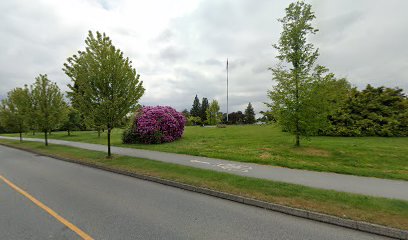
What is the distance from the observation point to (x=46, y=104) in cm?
1836

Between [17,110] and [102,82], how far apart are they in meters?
19.0

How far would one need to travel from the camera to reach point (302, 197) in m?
5.45

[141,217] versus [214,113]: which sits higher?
[214,113]

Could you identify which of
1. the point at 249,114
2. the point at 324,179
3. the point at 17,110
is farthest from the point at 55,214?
the point at 249,114

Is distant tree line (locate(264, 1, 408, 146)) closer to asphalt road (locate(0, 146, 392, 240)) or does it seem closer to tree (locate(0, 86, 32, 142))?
asphalt road (locate(0, 146, 392, 240))

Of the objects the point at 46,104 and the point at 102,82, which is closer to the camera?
the point at 102,82

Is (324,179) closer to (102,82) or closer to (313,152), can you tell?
(313,152)

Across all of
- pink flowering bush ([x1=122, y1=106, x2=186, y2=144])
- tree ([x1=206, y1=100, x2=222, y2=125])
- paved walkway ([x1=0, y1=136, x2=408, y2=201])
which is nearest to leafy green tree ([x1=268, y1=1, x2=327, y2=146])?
paved walkway ([x1=0, y1=136, x2=408, y2=201])

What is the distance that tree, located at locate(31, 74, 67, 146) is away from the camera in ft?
59.1

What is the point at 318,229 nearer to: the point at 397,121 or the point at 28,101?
the point at 397,121

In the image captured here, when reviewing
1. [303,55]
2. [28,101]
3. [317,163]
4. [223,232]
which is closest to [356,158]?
[317,163]

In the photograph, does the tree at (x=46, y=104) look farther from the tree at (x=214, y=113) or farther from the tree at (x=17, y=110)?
the tree at (x=214, y=113)

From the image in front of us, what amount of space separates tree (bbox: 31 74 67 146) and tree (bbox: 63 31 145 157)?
28.9ft

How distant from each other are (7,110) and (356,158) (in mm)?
33618
